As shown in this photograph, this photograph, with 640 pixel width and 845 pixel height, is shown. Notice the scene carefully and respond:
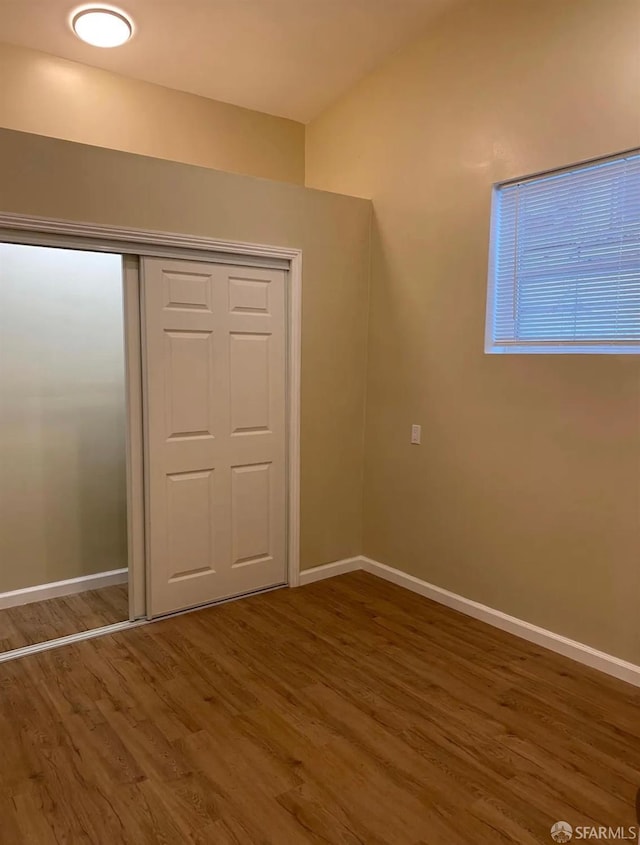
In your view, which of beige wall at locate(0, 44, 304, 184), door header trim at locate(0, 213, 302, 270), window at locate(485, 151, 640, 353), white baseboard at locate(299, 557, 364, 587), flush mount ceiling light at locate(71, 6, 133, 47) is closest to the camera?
window at locate(485, 151, 640, 353)

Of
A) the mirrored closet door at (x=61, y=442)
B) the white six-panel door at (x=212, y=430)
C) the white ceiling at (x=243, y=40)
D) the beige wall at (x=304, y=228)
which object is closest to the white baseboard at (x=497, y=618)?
the beige wall at (x=304, y=228)

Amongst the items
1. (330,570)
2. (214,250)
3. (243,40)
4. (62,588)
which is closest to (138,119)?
(243,40)

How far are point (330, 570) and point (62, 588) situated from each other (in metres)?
1.67

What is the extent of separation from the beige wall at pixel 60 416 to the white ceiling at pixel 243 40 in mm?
1152

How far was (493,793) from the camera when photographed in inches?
78.6

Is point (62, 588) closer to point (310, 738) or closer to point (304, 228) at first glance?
point (310, 738)

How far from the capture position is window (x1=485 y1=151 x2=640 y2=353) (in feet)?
8.57

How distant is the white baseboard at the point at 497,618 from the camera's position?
107 inches

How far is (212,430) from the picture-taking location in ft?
11.1

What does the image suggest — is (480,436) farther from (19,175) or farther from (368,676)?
(19,175)

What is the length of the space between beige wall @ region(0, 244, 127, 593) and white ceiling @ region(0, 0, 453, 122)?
115 cm

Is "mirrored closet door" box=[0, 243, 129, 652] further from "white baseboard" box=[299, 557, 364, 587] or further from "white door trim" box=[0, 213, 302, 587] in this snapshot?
"white baseboard" box=[299, 557, 364, 587]

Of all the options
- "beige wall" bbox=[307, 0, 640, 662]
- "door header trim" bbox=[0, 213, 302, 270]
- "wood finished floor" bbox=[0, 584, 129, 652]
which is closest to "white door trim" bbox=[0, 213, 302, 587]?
"door header trim" bbox=[0, 213, 302, 270]

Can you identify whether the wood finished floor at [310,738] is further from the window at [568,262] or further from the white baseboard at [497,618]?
the window at [568,262]
